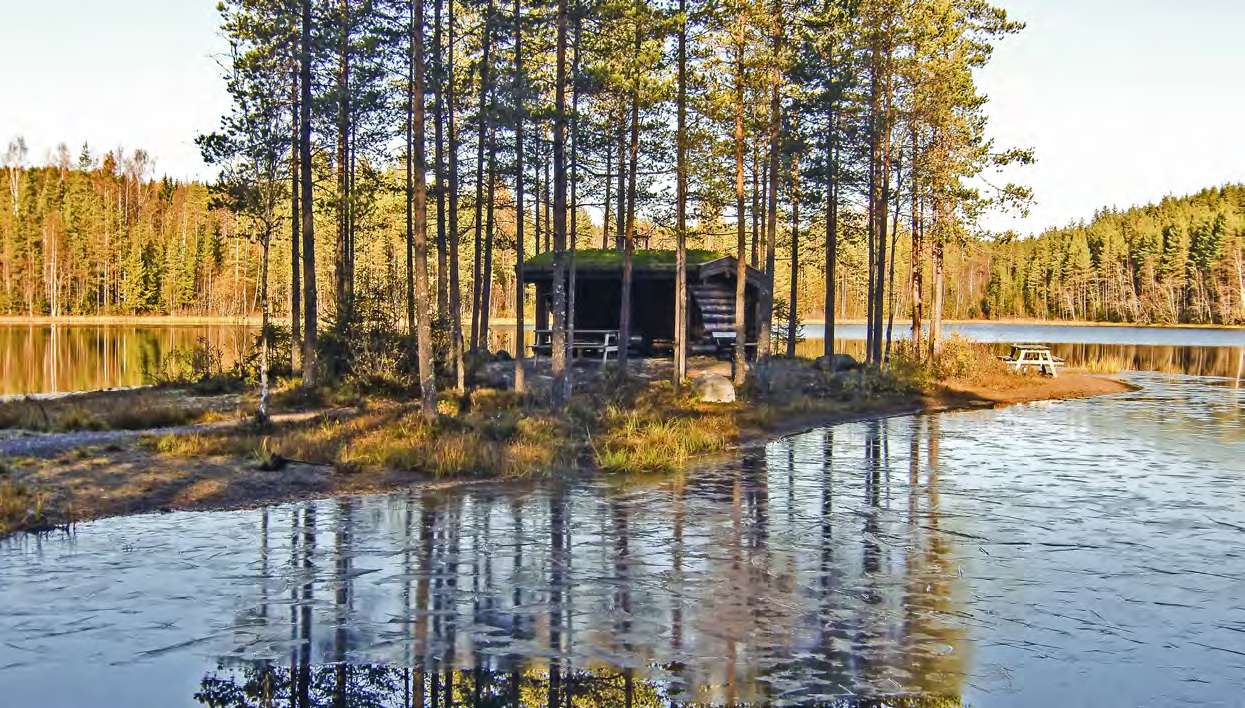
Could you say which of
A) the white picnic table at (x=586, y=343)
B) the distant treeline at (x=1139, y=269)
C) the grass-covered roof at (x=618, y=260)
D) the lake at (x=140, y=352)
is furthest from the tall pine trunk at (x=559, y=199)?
the distant treeline at (x=1139, y=269)

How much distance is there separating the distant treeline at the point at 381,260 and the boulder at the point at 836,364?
8306 millimetres

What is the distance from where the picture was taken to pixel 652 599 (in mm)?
10203

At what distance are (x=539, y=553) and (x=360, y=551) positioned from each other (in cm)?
223

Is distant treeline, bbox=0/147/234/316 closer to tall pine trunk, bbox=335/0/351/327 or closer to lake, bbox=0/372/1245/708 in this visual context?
tall pine trunk, bbox=335/0/351/327

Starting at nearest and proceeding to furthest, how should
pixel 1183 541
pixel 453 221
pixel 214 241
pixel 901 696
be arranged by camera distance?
pixel 901 696 → pixel 1183 541 → pixel 453 221 → pixel 214 241

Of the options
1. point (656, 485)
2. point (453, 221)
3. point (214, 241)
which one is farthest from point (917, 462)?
point (214, 241)

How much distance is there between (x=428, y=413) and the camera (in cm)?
1988

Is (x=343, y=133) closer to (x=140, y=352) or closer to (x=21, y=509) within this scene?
(x=21, y=509)

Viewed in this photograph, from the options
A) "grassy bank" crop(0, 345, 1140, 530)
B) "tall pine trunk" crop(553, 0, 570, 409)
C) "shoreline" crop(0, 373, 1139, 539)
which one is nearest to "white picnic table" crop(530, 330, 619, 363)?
"grassy bank" crop(0, 345, 1140, 530)

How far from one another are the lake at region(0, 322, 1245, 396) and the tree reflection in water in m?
23.2

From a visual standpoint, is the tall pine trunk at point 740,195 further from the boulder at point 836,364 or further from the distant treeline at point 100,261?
the distant treeline at point 100,261

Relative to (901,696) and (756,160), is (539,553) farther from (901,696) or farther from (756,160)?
(756,160)

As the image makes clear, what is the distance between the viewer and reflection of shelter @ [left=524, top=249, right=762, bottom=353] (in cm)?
3775

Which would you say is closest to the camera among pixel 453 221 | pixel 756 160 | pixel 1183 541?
pixel 1183 541
